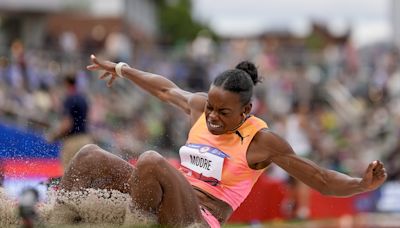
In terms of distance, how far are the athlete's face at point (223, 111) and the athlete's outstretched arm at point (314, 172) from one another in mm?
207

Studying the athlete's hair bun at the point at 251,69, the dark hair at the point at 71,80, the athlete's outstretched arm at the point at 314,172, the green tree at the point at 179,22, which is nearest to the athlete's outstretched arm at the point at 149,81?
the athlete's hair bun at the point at 251,69

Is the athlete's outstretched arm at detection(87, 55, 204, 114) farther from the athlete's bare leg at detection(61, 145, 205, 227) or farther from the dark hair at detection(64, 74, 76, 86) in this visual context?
the dark hair at detection(64, 74, 76, 86)

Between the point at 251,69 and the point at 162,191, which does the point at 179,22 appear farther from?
the point at 162,191

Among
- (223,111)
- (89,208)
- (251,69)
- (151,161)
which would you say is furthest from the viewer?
(251,69)

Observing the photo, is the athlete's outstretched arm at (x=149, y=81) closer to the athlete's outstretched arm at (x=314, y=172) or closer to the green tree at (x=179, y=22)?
the athlete's outstretched arm at (x=314, y=172)

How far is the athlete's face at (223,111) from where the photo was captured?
625cm

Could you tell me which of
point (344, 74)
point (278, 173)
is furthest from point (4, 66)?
point (344, 74)

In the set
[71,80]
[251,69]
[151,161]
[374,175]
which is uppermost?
[251,69]

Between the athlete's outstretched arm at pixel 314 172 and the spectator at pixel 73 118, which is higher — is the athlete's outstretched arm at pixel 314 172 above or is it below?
above

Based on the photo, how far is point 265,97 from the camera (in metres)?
19.0

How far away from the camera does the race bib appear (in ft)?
20.7

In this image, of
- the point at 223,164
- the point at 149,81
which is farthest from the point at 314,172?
the point at 149,81

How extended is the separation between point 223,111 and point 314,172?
0.78 metres

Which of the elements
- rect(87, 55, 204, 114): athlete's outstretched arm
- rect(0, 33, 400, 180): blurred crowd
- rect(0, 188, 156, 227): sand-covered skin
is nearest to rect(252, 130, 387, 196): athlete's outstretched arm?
rect(0, 188, 156, 227): sand-covered skin
